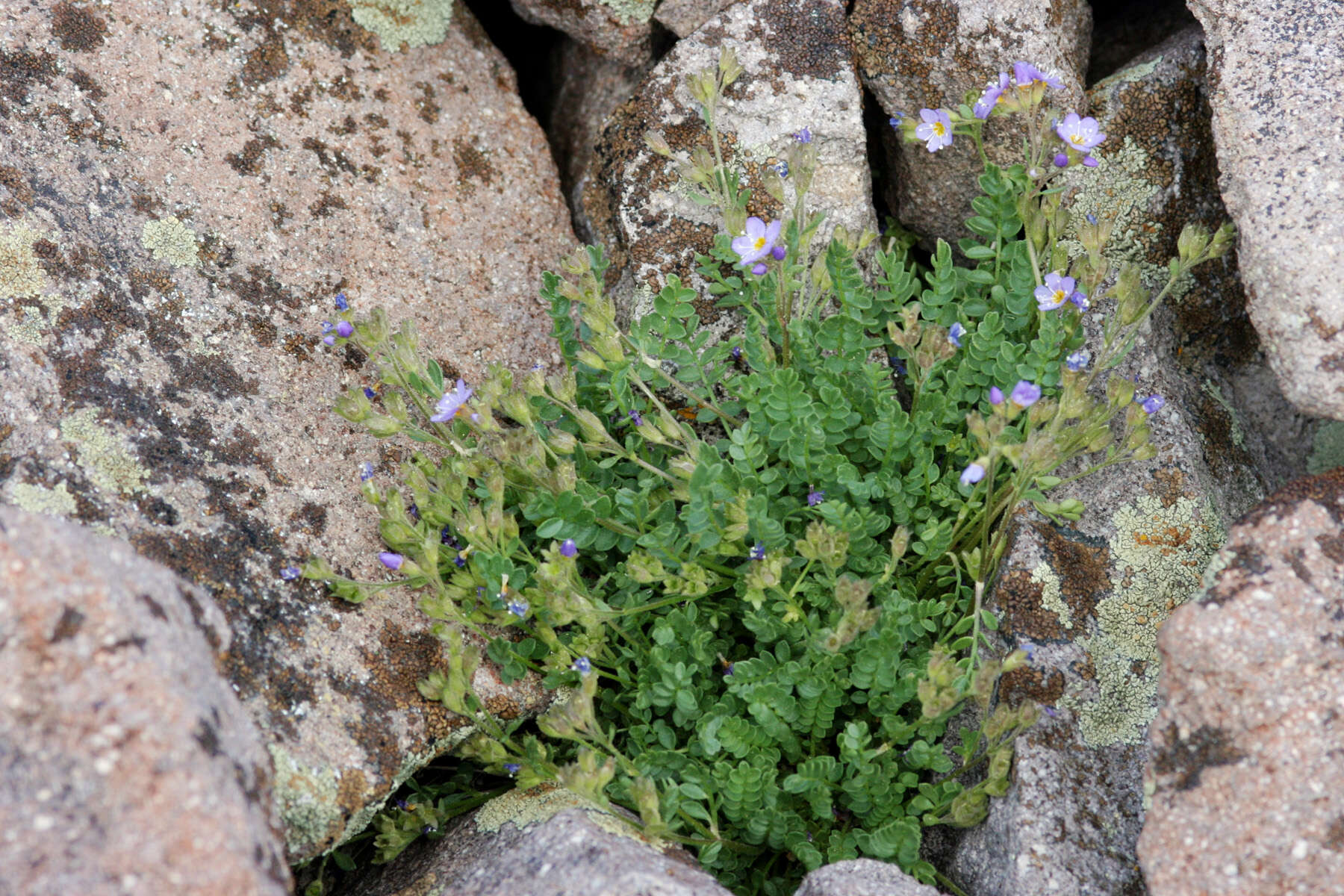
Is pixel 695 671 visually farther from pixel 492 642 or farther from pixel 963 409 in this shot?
pixel 963 409

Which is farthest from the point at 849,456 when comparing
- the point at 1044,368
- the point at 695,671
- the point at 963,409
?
the point at 695,671

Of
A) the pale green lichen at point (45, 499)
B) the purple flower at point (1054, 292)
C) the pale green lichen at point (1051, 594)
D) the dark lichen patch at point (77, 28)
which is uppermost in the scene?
the purple flower at point (1054, 292)

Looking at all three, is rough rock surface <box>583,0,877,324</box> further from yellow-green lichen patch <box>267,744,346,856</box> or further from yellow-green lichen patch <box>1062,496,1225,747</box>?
yellow-green lichen patch <box>267,744,346,856</box>

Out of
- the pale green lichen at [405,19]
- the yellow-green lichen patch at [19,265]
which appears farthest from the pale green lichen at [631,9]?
the yellow-green lichen patch at [19,265]

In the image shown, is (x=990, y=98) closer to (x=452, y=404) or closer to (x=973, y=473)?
(x=973, y=473)

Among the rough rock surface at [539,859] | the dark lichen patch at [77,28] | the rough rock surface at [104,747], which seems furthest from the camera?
the dark lichen patch at [77,28]

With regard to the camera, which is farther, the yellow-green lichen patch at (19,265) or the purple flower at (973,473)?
the yellow-green lichen patch at (19,265)

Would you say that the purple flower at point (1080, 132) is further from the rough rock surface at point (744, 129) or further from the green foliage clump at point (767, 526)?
the rough rock surface at point (744, 129)

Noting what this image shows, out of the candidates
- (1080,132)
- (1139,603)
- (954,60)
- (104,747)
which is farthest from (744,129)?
(104,747)
